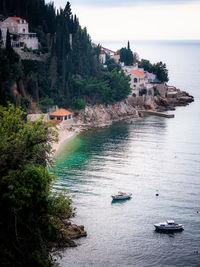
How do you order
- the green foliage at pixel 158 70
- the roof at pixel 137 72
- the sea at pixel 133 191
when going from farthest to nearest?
1. the green foliage at pixel 158 70
2. the roof at pixel 137 72
3. the sea at pixel 133 191

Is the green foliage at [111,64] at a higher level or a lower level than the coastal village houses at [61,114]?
higher

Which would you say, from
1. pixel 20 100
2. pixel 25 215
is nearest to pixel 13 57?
pixel 20 100

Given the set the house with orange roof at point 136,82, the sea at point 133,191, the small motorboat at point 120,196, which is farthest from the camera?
the house with orange roof at point 136,82

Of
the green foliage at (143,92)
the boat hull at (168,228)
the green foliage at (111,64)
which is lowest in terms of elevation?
the boat hull at (168,228)

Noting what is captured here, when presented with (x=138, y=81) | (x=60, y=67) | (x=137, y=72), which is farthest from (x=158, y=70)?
(x=60, y=67)

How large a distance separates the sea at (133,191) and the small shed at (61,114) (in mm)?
6205

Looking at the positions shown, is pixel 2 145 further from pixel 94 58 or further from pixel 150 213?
pixel 94 58

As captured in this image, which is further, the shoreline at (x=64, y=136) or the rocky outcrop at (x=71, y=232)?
the shoreline at (x=64, y=136)

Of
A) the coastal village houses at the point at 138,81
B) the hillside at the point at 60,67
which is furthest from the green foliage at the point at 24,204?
the coastal village houses at the point at 138,81

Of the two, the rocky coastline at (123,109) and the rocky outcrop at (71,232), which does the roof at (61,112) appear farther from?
the rocky outcrop at (71,232)

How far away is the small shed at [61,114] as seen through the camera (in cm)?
7829

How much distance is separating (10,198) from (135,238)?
1721cm

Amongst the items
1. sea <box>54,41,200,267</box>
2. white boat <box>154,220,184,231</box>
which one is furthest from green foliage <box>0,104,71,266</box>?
white boat <box>154,220,184,231</box>

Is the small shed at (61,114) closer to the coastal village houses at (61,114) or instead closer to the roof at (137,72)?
the coastal village houses at (61,114)
